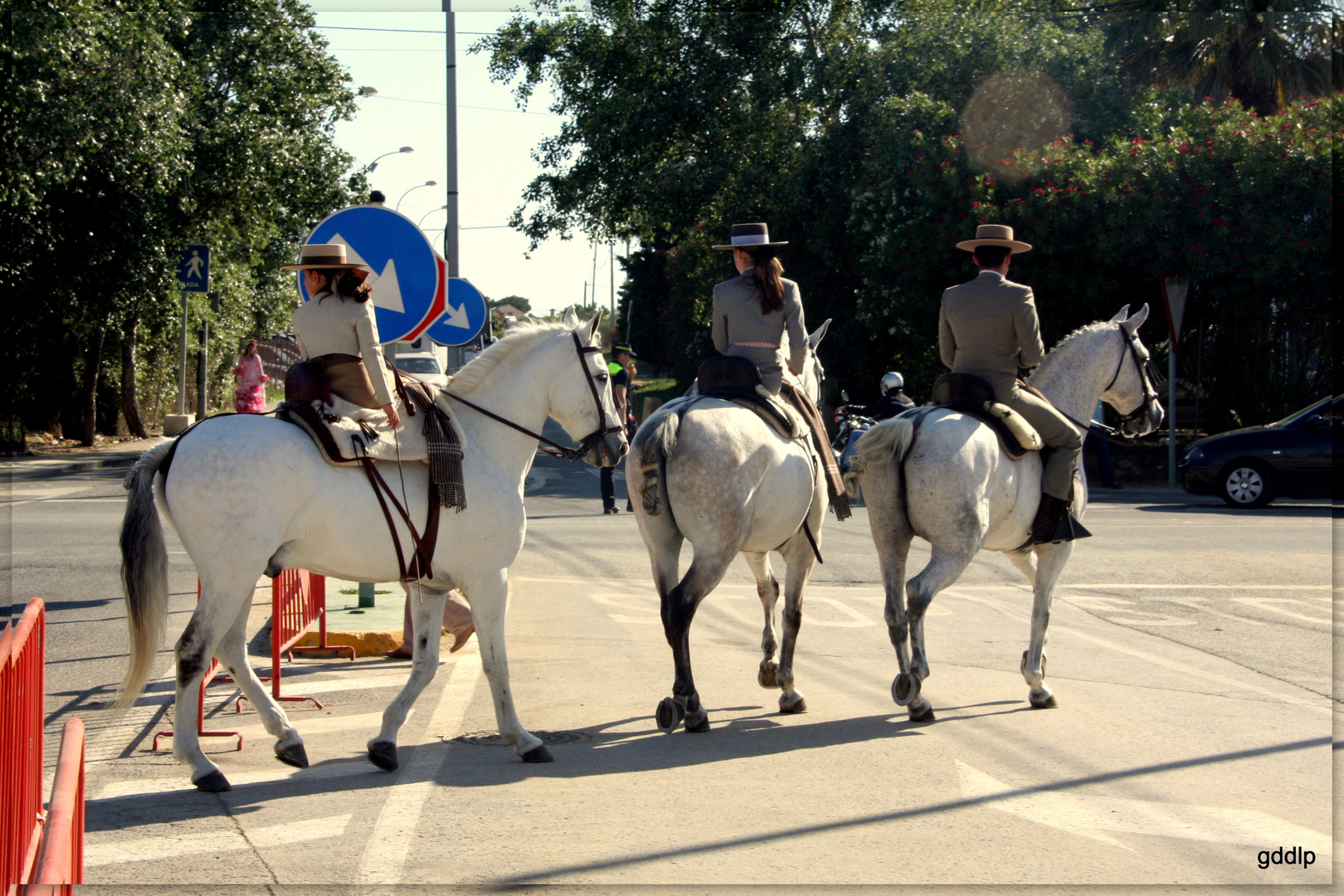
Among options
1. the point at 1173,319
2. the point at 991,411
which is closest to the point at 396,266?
the point at 991,411

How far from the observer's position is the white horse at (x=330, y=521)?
512cm

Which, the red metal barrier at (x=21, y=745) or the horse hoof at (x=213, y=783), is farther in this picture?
the horse hoof at (x=213, y=783)

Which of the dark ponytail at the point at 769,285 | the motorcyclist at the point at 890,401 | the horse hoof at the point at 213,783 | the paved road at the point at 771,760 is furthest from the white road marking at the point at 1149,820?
the motorcyclist at the point at 890,401

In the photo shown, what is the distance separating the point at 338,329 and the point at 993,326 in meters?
3.54

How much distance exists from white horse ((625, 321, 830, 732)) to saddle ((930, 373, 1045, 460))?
37.9 inches

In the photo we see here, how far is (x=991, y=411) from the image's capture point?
6988 mm

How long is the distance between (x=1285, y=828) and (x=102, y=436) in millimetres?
29171

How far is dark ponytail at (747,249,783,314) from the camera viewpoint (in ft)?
22.6

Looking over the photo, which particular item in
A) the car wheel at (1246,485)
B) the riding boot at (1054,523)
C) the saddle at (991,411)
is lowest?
the car wheel at (1246,485)

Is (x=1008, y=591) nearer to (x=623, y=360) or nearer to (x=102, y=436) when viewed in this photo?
(x=623, y=360)

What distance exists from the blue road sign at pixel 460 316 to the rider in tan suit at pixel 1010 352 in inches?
201

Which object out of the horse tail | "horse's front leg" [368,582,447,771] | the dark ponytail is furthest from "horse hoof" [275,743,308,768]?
the dark ponytail

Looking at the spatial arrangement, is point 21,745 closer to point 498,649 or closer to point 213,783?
point 213,783

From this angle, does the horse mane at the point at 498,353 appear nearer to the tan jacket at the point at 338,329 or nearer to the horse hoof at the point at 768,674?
the tan jacket at the point at 338,329
